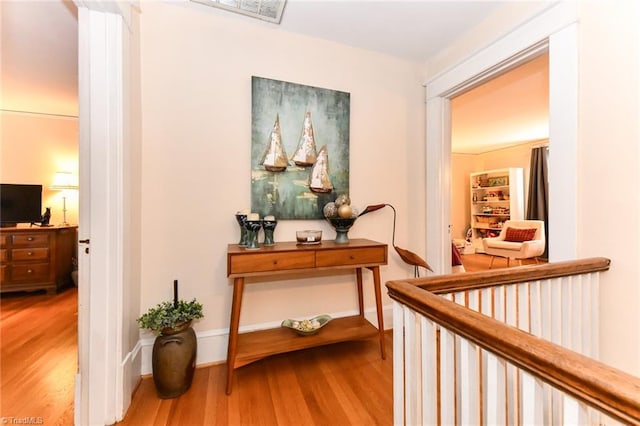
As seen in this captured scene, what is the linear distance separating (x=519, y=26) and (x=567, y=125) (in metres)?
0.73

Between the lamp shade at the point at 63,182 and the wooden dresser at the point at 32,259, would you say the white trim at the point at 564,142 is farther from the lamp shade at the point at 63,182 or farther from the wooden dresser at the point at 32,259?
the lamp shade at the point at 63,182

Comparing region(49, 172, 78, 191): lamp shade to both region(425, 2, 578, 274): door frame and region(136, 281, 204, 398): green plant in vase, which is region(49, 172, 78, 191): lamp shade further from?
region(425, 2, 578, 274): door frame

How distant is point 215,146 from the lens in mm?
1915

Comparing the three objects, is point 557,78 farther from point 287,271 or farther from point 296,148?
point 287,271

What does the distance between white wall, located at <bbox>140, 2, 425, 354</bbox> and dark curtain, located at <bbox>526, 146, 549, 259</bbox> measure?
4993 millimetres

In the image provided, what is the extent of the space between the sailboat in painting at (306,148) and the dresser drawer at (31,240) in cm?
326

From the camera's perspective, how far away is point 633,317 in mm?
1246

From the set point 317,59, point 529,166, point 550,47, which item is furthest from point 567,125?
point 529,166

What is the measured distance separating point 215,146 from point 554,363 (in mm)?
1976

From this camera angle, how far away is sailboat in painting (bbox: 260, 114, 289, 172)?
6.57ft

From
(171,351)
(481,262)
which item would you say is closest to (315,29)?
(171,351)

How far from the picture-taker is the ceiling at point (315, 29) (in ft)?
6.00

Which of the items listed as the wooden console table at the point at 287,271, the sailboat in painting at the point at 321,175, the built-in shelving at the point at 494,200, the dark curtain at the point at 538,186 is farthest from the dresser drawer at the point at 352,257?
the built-in shelving at the point at 494,200

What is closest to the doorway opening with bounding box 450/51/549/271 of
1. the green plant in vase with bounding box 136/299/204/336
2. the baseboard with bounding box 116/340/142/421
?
the green plant in vase with bounding box 136/299/204/336
